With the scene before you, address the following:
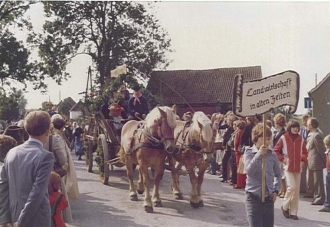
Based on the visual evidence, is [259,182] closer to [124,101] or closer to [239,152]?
[239,152]

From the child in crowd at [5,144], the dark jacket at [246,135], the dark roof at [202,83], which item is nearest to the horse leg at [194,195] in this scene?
the dark jacket at [246,135]

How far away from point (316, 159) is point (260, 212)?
461 cm

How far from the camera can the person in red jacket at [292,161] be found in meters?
7.82

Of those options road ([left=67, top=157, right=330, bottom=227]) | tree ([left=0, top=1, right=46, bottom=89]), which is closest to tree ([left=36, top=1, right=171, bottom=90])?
tree ([left=0, top=1, right=46, bottom=89])

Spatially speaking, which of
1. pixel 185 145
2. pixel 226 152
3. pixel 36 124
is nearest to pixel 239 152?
pixel 226 152

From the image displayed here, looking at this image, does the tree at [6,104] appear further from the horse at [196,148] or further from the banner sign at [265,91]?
the banner sign at [265,91]

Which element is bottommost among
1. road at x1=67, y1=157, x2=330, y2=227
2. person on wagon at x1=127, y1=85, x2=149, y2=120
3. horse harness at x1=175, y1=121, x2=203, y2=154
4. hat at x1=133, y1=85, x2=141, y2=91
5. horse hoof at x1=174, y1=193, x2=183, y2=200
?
road at x1=67, y1=157, x2=330, y2=227

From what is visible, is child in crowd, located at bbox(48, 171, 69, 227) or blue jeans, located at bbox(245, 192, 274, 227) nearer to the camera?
child in crowd, located at bbox(48, 171, 69, 227)

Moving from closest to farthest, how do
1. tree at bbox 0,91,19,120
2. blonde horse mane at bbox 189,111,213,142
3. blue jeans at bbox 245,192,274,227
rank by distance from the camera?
1. blue jeans at bbox 245,192,274,227
2. blonde horse mane at bbox 189,111,213,142
3. tree at bbox 0,91,19,120

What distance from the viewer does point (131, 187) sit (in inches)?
359

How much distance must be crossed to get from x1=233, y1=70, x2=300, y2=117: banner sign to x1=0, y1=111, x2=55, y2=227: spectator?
2.50 m

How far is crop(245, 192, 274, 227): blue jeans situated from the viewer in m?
4.93

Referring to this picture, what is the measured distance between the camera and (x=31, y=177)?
356cm

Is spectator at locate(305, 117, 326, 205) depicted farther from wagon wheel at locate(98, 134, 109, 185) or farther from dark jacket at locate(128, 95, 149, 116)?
wagon wheel at locate(98, 134, 109, 185)
